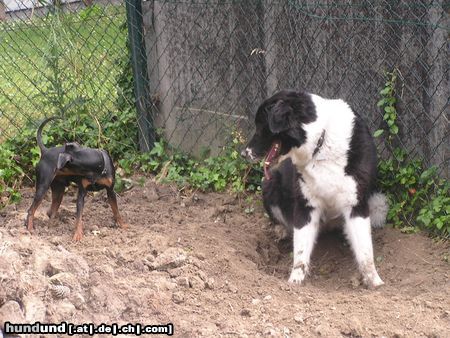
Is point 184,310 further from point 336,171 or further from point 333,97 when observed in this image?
point 333,97

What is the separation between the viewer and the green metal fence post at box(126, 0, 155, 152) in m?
7.53

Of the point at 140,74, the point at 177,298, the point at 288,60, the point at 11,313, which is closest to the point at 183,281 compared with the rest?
the point at 177,298

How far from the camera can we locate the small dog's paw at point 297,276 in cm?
542

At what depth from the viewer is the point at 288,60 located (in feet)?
21.4

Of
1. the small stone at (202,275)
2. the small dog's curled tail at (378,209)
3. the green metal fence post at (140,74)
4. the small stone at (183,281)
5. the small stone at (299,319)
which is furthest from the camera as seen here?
the green metal fence post at (140,74)

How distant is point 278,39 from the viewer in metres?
6.55

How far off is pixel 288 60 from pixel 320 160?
1418mm

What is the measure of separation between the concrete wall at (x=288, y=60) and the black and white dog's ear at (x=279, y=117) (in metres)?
1.05

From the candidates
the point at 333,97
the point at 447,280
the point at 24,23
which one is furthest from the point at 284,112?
the point at 24,23

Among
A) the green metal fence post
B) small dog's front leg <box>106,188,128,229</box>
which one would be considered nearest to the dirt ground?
small dog's front leg <box>106,188,128,229</box>

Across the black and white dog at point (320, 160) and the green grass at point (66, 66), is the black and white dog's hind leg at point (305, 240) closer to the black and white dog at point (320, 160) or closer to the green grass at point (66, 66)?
the black and white dog at point (320, 160)

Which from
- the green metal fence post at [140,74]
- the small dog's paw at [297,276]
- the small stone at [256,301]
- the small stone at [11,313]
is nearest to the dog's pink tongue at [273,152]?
the small dog's paw at [297,276]

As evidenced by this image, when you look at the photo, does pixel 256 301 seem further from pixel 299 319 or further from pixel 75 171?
pixel 75 171

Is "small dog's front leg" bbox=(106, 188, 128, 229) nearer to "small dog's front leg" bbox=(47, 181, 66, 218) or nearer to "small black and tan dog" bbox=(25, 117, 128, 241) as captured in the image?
"small black and tan dog" bbox=(25, 117, 128, 241)
